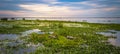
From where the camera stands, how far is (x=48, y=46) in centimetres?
1258

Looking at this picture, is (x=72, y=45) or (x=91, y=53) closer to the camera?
(x=91, y=53)

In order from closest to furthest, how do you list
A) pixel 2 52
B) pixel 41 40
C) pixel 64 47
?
pixel 2 52, pixel 64 47, pixel 41 40

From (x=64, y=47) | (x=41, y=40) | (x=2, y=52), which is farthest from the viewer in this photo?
(x=41, y=40)

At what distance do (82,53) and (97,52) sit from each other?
1.11 metres

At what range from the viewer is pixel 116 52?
35.3 feet

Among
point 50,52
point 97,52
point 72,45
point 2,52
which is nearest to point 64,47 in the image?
point 72,45

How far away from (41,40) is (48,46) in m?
2.51

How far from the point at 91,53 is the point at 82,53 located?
619mm

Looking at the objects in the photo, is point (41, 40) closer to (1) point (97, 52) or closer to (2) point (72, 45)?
(2) point (72, 45)

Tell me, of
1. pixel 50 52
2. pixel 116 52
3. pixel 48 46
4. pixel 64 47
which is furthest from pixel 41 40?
pixel 116 52

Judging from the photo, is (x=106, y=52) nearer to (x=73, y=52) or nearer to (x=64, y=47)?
(x=73, y=52)

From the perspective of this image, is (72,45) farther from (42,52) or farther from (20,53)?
(20,53)

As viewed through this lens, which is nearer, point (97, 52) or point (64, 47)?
point (97, 52)

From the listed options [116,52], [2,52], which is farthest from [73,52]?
[2,52]
